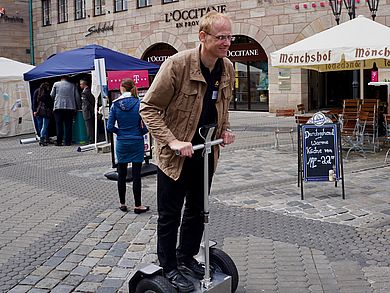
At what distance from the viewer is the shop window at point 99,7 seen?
1144 inches

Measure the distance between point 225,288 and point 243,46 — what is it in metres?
20.7

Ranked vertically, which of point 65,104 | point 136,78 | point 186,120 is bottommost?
point 186,120

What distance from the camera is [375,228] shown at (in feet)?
18.8

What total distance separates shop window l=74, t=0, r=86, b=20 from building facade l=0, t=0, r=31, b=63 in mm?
4693

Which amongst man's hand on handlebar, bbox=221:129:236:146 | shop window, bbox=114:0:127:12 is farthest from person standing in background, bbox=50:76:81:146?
shop window, bbox=114:0:127:12

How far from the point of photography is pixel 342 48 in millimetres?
9688

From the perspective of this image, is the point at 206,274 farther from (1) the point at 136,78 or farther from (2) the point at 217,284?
(1) the point at 136,78

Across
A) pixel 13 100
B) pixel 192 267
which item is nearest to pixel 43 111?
pixel 13 100

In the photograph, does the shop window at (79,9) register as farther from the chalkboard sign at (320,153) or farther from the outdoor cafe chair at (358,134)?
the chalkboard sign at (320,153)

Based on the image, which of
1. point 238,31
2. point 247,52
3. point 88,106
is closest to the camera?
point 88,106

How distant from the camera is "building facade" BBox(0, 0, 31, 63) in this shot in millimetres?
32719

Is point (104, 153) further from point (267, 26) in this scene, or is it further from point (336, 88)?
point (336, 88)

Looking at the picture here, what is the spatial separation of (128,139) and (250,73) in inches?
706

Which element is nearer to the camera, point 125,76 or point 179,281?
point 179,281
